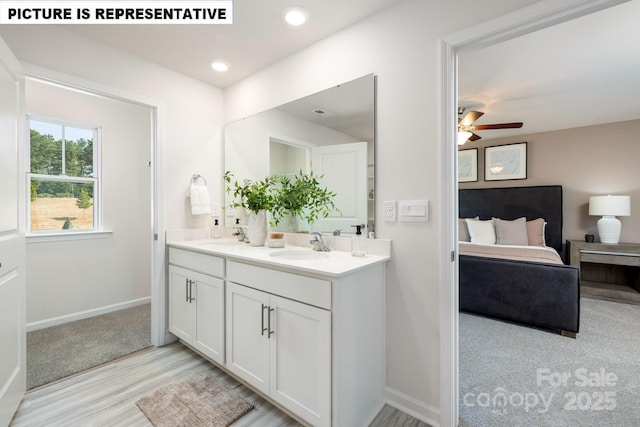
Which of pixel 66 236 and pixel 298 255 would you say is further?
pixel 66 236

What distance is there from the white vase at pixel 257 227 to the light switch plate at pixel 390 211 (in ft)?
3.32

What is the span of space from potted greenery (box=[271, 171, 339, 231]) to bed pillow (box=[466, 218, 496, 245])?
3.27 metres

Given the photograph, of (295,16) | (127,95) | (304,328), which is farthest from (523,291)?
(127,95)

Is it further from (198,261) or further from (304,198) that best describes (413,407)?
(198,261)

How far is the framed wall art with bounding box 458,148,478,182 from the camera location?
509cm

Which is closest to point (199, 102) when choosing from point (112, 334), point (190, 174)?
point (190, 174)

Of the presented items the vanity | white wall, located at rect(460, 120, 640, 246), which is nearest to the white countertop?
the vanity

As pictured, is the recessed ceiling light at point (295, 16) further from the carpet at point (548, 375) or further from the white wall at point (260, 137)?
the carpet at point (548, 375)

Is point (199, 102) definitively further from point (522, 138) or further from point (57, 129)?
point (522, 138)

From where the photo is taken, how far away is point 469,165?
202 inches

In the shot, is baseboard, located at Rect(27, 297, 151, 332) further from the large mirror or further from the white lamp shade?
the white lamp shade

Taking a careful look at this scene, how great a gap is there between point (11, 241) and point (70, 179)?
1.88 m

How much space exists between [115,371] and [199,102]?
2341 mm

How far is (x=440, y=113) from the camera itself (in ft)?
4.99
